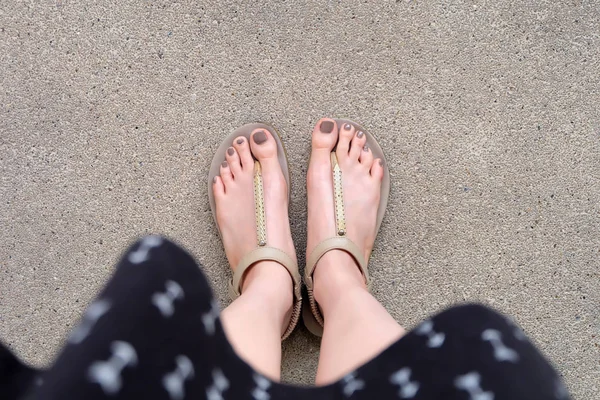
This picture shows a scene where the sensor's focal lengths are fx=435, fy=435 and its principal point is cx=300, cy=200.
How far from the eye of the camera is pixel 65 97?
85cm

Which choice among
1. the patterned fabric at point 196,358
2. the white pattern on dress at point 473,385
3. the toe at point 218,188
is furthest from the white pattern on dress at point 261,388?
the toe at point 218,188

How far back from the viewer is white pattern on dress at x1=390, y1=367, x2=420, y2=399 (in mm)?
470

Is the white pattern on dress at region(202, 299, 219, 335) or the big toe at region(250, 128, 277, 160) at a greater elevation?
the white pattern on dress at region(202, 299, 219, 335)

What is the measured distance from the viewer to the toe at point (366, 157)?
2.85 ft

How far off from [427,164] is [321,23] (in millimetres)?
342

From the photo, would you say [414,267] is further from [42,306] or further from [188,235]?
[42,306]

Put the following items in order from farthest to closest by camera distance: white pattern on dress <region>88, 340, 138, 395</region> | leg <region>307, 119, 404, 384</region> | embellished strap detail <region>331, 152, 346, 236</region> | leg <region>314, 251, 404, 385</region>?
embellished strap detail <region>331, 152, 346, 236</region> → leg <region>307, 119, 404, 384</region> → leg <region>314, 251, 404, 385</region> → white pattern on dress <region>88, 340, 138, 395</region>

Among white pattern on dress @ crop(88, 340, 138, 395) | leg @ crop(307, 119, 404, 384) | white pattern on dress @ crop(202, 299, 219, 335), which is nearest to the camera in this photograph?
white pattern on dress @ crop(88, 340, 138, 395)

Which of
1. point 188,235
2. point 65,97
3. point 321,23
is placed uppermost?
point 321,23

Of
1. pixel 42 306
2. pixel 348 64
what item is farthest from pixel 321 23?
pixel 42 306

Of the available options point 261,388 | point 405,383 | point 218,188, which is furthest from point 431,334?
point 218,188

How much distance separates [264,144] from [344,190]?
0.19 metres

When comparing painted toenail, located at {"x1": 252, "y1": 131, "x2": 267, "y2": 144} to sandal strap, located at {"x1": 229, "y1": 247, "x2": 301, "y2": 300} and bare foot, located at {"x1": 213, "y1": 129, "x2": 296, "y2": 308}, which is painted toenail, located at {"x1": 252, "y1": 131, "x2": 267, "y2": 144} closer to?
bare foot, located at {"x1": 213, "y1": 129, "x2": 296, "y2": 308}

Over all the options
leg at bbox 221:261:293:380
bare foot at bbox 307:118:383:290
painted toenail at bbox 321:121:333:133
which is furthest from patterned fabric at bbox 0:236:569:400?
painted toenail at bbox 321:121:333:133
